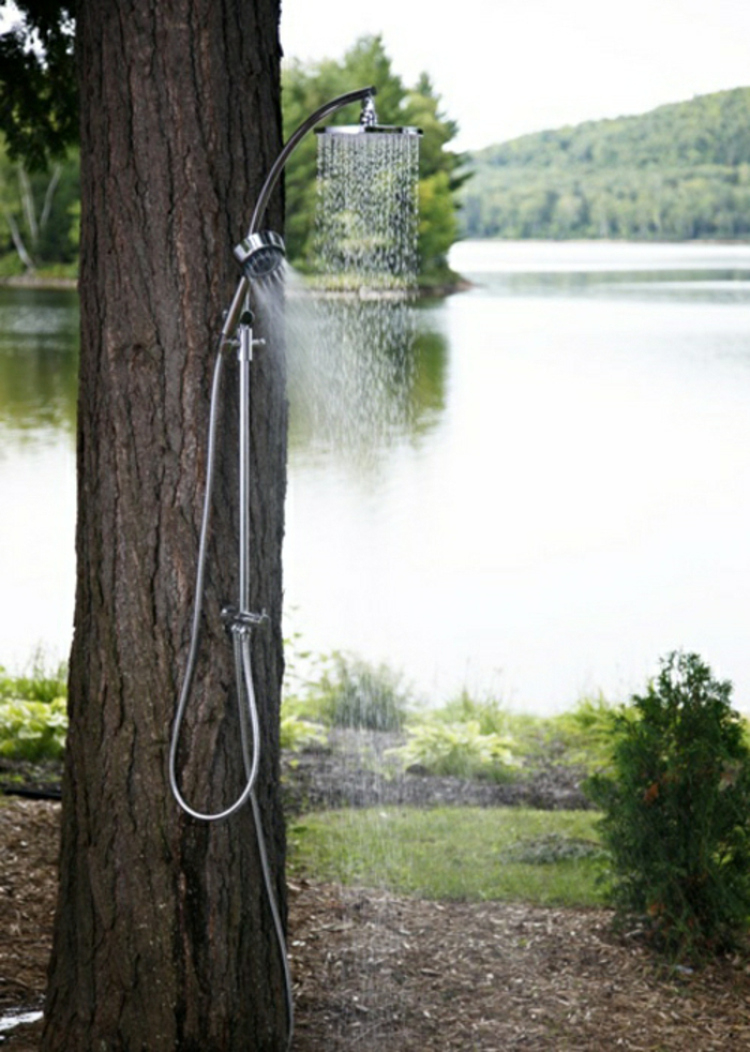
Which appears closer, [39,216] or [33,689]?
[33,689]

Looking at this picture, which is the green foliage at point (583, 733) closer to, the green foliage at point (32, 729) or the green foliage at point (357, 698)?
the green foliage at point (357, 698)

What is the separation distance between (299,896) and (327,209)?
153cm

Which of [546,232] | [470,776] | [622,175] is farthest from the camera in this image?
[546,232]

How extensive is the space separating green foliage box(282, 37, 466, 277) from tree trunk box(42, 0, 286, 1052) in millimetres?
15331

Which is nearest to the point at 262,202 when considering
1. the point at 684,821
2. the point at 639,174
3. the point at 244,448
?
the point at 244,448

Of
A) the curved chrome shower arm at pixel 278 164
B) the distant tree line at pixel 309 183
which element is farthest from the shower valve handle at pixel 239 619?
the distant tree line at pixel 309 183

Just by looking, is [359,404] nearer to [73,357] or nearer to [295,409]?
[295,409]

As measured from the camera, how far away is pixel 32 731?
462 centimetres

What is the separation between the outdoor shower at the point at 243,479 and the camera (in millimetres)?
2133

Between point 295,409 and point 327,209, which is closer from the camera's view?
point 327,209

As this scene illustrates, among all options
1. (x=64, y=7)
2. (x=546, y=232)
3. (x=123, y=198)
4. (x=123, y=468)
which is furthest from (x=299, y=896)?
(x=546, y=232)

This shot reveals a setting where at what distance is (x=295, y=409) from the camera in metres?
14.5

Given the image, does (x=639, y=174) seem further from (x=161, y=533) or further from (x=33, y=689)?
(x=161, y=533)

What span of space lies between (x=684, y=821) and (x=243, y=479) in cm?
128
